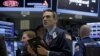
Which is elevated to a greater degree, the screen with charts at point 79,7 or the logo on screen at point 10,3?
the logo on screen at point 10,3

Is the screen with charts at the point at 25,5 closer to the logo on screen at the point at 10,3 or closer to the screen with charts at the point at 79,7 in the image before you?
the logo on screen at the point at 10,3

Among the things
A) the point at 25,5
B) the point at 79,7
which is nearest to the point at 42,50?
the point at 25,5

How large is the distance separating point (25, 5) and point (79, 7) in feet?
2.80

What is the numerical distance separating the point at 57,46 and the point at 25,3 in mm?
1829

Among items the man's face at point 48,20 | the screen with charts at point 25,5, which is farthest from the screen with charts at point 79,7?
the man's face at point 48,20

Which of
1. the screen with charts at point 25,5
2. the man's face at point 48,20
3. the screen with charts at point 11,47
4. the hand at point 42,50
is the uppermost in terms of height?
the screen with charts at point 25,5

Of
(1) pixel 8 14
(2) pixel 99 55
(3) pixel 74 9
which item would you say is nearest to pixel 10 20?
(1) pixel 8 14

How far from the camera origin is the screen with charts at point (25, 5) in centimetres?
492

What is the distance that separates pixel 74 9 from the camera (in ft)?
16.9

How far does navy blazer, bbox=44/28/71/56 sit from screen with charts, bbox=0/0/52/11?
65.4 inches

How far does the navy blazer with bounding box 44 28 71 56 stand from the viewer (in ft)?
10.7

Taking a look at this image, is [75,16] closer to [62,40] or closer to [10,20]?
[10,20]

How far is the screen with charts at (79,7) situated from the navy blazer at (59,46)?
1.76 meters

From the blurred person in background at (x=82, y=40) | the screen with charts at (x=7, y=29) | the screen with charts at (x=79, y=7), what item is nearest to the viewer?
the blurred person in background at (x=82, y=40)
